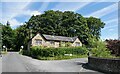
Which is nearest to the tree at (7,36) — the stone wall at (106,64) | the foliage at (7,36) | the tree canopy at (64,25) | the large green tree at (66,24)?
the foliage at (7,36)

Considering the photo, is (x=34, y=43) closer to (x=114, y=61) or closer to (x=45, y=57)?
(x=45, y=57)

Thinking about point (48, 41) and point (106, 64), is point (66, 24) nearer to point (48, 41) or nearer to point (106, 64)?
point (48, 41)

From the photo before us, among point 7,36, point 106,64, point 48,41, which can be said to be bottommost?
point 106,64

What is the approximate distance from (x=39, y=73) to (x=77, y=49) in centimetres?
3481

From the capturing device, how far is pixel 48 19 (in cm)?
8788

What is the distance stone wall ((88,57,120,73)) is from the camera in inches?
702

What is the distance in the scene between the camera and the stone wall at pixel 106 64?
1783 cm

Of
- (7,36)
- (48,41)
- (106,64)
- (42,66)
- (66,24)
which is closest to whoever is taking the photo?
(106,64)

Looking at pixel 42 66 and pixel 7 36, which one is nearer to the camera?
pixel 42 66

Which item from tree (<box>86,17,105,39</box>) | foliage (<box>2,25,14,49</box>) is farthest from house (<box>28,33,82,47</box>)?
foliage (<box>2,25,14,49</box>)

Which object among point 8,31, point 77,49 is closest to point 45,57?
point 77,49

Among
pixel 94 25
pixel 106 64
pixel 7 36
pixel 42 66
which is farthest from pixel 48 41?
pixel 106 64

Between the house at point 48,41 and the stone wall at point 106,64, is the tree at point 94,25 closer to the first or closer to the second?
the house at point 48,41

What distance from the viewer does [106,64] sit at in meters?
19.5
